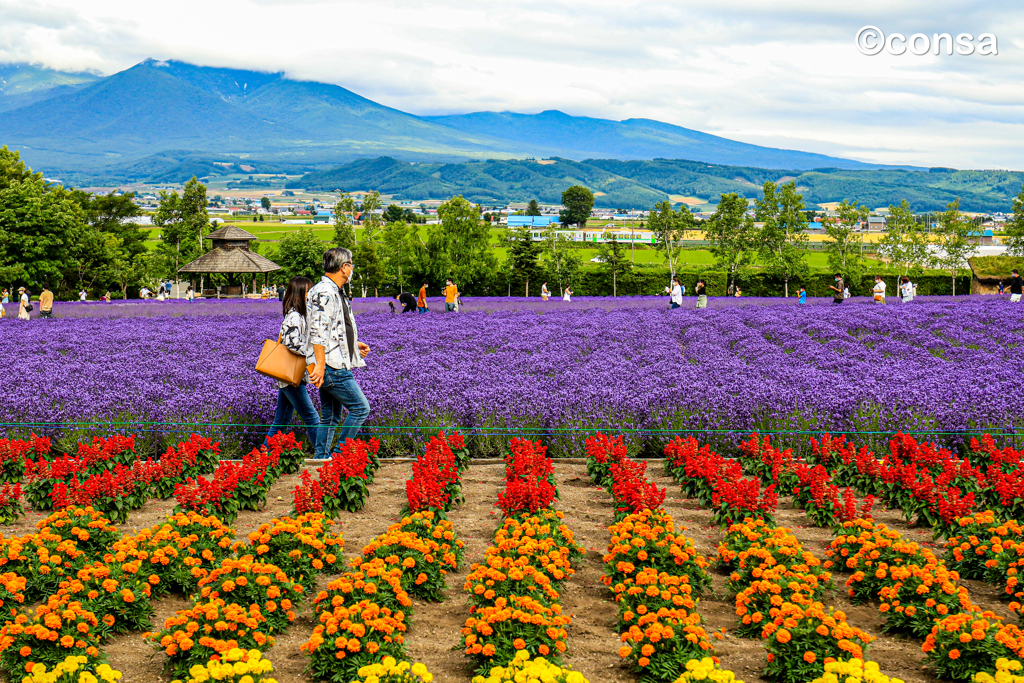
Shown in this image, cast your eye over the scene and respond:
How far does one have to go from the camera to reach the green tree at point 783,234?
2458 inches

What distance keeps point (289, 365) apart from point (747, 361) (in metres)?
8.69

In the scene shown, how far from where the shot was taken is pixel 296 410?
934 centimetres

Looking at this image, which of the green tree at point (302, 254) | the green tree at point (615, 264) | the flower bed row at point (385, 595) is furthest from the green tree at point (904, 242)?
the flower bed row at point (385, 595)

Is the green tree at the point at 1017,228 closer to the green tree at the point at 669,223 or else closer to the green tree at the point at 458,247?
the green tree at the point at 669,223

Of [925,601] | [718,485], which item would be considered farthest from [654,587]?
[718,485]

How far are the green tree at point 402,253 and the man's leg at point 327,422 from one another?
52.5m

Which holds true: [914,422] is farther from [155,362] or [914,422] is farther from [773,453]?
[155,362]

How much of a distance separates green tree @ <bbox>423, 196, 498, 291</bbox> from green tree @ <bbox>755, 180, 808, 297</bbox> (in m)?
22.5

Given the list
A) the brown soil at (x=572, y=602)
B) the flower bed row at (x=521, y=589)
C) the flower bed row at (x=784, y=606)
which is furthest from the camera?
the brown soil at (x=572, y=602)

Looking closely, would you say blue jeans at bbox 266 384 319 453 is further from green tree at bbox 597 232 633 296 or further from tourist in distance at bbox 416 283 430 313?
green tree at bbox 597 232 633 296

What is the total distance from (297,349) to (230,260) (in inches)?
1778

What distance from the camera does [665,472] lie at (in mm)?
8781

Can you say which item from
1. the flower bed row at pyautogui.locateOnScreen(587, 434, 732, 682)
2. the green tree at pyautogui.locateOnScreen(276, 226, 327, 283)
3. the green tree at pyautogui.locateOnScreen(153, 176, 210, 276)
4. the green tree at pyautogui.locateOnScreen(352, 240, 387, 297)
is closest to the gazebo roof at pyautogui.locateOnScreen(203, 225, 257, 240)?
the green tree at pyautogui.locateOnScreen(276, 226, 327, 283)

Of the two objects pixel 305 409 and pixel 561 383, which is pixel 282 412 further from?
pixel 561 383
